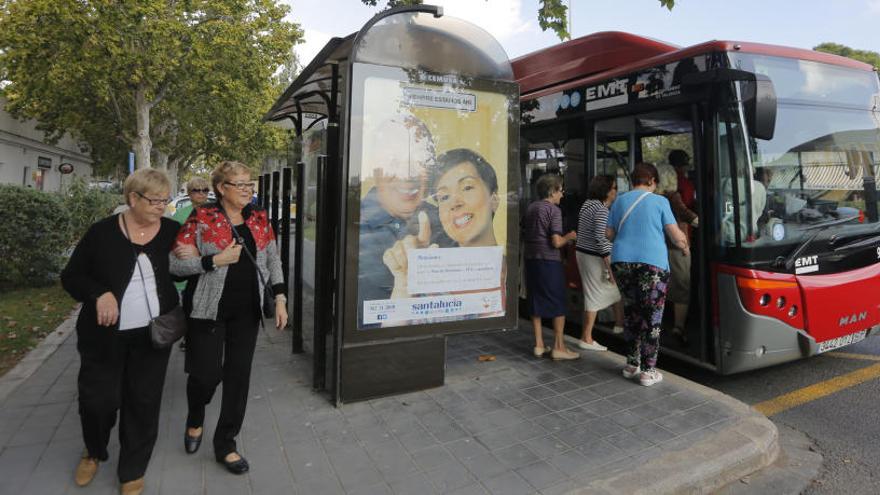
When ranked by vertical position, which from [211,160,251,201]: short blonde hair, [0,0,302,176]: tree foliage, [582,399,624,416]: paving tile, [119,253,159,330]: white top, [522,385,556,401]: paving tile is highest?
[0,0,302,176]: tree foliage

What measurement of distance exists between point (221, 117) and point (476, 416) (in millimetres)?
25283

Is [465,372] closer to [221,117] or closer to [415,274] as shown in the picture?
[415,274]

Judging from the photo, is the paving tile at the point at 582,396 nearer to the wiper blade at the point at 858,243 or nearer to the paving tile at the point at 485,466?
the paving tile at the point at 485,466

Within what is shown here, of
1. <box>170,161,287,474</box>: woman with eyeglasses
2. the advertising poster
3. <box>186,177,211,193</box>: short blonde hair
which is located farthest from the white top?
<box>186,177,211,193</box>: short blonde hair

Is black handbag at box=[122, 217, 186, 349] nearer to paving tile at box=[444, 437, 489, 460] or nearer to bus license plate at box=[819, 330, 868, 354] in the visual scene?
paving tile at box=[444, 437, 489, 460]

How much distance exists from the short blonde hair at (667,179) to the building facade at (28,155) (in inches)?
958

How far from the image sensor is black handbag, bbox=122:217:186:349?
2674 mm

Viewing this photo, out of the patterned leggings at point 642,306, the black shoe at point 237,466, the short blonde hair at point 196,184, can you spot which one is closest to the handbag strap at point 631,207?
the patterned leggings at point 642,306

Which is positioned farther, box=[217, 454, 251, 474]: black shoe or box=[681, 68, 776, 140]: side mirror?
box=[681, 68, 776, 140]: side mirror

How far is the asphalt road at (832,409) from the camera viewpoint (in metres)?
3.18

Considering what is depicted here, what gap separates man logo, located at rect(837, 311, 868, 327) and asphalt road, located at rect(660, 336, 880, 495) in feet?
1.90

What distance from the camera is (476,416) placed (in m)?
3.71

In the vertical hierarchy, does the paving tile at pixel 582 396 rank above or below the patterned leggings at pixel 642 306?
below

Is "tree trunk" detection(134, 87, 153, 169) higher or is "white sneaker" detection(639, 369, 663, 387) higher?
"tree trunk" detection(134, 87, 153, 169)
